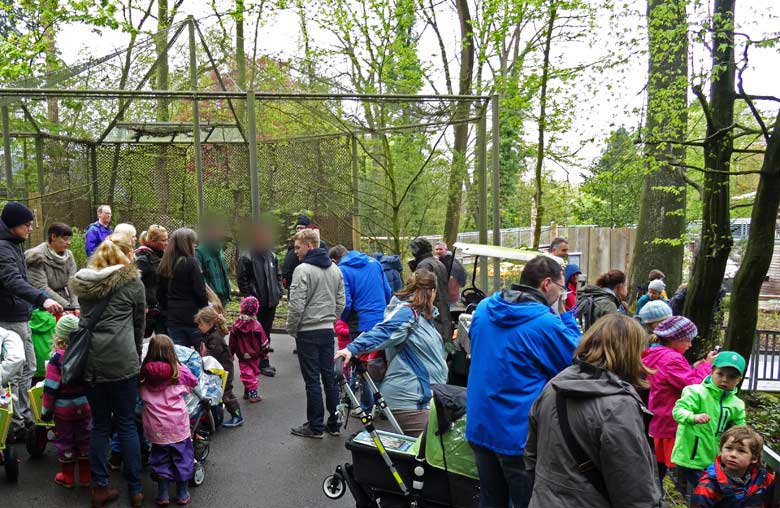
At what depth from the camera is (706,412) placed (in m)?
4.29

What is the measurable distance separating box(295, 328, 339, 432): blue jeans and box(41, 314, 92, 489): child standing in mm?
1845

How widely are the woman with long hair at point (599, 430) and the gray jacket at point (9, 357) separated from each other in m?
3.70

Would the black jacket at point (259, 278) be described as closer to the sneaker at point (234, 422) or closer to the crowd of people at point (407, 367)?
the crowd of people at point (407, 367)

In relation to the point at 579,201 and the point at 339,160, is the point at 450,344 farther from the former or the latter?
the point at 579,201

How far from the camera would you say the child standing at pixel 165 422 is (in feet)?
14.5

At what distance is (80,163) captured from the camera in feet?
33.1

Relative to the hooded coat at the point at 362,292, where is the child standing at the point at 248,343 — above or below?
below

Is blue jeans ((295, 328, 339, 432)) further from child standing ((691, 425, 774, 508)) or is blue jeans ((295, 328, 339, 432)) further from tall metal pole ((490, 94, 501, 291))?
child standing ((691, 425, 774, 508))

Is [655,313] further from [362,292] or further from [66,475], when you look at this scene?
[66,475]

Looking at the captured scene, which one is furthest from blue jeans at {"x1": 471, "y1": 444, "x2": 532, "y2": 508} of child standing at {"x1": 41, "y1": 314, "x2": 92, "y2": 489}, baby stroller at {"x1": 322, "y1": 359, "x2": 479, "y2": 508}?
child standing at {"x1": 41, "y1": 314, "x2": 92, "y2": 489}

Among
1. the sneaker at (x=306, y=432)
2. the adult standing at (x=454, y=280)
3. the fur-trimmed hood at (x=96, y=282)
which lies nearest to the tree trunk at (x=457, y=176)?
the adult standing at (x=454, y=280)

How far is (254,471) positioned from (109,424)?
130cm

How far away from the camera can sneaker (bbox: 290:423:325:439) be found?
5.87 metres

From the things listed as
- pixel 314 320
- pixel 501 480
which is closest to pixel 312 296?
pixel 314 320
